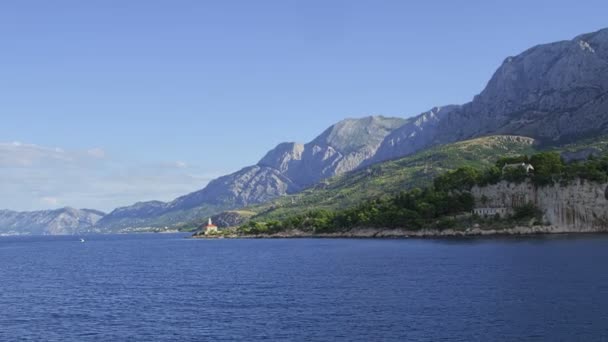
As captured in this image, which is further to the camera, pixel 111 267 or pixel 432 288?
pixel 111 267

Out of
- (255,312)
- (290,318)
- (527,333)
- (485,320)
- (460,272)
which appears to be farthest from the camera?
(460,272)

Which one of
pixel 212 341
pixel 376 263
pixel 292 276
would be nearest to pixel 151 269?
pixel 292 276

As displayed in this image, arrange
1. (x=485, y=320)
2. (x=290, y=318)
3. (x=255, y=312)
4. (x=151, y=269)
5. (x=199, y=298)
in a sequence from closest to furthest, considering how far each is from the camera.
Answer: (x=485, y=320)
(x=290, y=318)
(x=255, y=312)
(x=199, y=298)
(x=151, y=269)

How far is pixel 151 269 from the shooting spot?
460 ft

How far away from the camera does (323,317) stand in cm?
7206

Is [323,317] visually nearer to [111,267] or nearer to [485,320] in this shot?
[485,320]

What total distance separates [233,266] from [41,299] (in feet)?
178

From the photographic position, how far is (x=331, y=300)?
84188mm

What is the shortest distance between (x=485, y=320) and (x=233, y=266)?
275ft

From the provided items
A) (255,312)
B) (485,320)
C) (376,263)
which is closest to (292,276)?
(376,263)

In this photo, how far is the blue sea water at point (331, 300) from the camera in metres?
64.2

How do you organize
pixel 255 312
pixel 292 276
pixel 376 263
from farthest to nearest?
pixel 376 263
pixel 292 276
pixel 255 312

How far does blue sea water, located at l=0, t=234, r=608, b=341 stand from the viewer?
64.2m

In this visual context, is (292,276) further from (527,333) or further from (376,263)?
(527,333)
